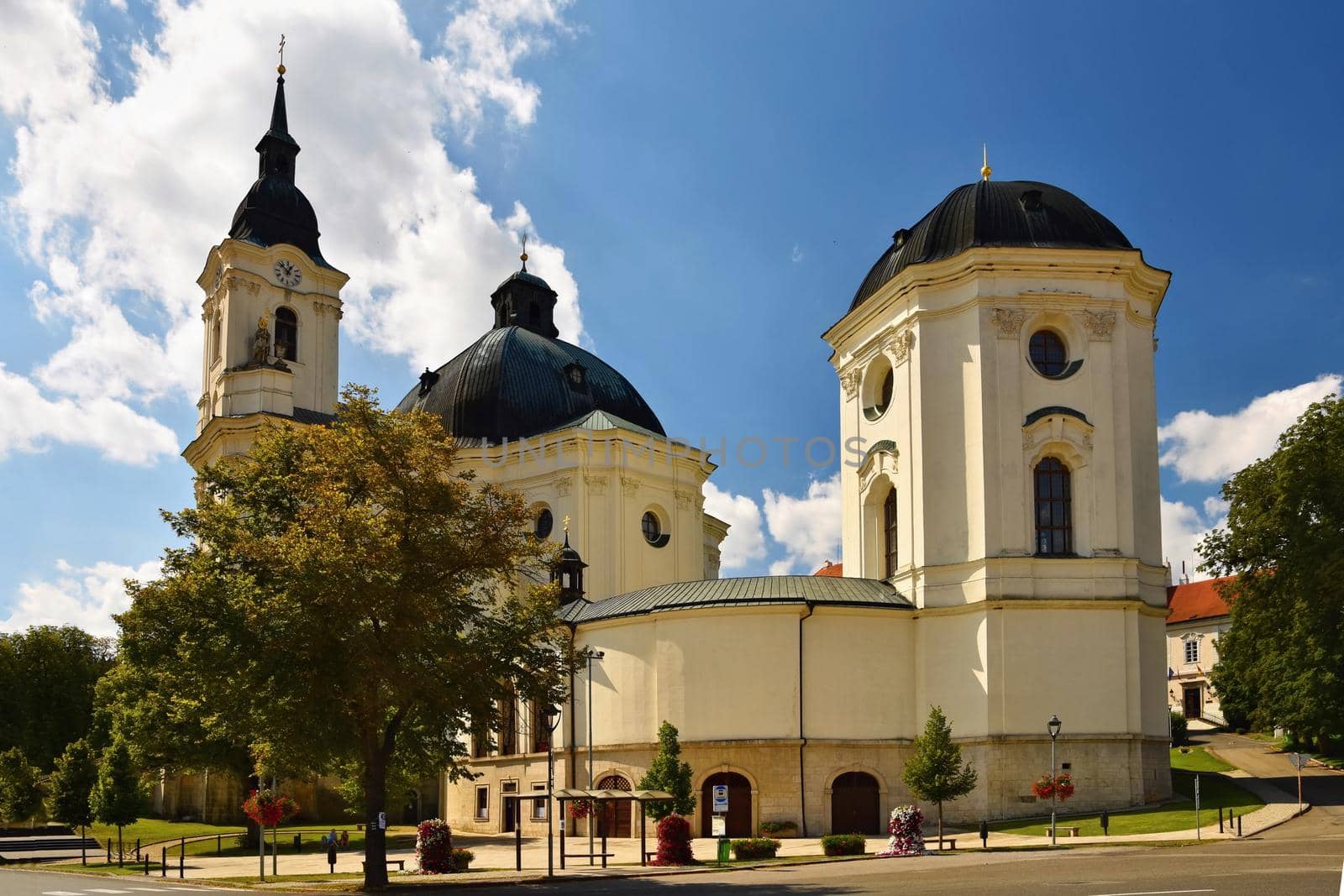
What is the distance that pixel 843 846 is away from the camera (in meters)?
36.0

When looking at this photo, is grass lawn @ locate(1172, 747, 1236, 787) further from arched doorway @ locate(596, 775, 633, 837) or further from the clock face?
the clock face

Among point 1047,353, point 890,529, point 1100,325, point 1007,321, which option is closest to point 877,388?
point 890,529

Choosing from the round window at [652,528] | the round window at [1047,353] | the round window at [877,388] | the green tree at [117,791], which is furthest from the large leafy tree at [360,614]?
the round window at [652,528]

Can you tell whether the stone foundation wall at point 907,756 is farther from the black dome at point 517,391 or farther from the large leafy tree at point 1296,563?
the black dome at point 517,391

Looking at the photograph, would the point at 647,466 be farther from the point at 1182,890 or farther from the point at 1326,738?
the point at 1182,890

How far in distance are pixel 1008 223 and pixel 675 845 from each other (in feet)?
82.9

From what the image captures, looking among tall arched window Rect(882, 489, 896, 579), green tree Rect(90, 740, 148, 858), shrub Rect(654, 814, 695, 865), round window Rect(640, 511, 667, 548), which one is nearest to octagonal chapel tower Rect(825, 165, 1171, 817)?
tall arched window Rect(882, 489, 896, 579)

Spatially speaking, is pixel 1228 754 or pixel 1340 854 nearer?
pixel 1340 854

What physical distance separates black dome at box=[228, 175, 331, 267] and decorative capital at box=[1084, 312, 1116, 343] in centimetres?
4644

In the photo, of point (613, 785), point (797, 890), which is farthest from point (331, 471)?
point (613, 785)

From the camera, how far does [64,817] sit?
162ft

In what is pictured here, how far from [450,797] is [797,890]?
3491 cm

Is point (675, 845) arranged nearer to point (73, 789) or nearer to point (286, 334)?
point (73, 789)

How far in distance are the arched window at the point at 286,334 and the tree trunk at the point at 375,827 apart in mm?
47105
